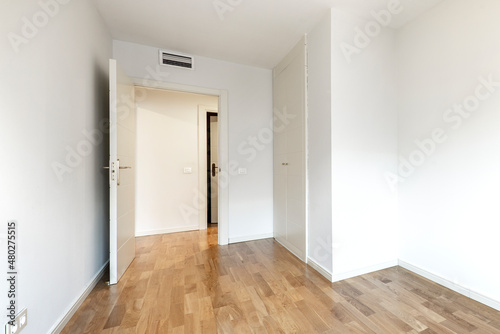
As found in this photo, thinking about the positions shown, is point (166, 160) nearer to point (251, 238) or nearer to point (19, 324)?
point (251, 238)

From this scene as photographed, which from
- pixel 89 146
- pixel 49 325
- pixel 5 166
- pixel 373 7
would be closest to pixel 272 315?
pixel 49 325

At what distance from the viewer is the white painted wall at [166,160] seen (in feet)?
10.9

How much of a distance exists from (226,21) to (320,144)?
64.1 inches

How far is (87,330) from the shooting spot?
138cm

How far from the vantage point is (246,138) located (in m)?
3.07

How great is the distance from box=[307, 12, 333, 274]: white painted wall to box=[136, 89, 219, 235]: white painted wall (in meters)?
1.77

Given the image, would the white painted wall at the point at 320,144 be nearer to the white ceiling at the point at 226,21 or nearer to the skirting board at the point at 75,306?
the white ceiling at the point at 226,21

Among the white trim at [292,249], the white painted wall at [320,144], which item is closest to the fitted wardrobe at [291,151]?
the white trim at [292,249]

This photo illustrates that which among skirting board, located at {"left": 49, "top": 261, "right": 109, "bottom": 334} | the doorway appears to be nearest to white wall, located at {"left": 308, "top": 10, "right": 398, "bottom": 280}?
skirting board, located at {"left": 49, "top": 261, "right": 109, "bottom": 334}

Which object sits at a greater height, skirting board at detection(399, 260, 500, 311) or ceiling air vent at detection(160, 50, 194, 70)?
ceiling air vent at detection(160, 50, 194, 70)

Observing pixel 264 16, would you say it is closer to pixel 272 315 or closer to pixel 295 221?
pixel 295 221

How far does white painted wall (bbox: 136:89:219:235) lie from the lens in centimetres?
333

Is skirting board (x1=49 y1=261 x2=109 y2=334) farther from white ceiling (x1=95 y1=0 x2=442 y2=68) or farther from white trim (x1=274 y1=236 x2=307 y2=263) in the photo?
white ceiling (x1=95 y1=0 x2=442 y2=68)

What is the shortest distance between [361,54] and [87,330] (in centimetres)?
324
